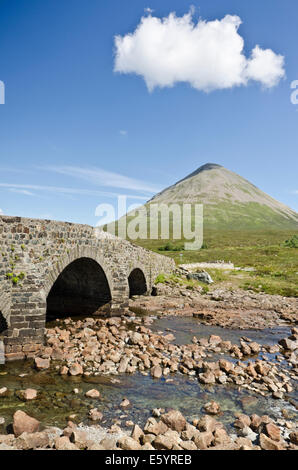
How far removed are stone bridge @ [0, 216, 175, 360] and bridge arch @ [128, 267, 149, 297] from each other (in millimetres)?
3916

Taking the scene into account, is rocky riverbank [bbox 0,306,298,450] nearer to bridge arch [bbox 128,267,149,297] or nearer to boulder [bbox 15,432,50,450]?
boulder [bbox 15,432,50,450]

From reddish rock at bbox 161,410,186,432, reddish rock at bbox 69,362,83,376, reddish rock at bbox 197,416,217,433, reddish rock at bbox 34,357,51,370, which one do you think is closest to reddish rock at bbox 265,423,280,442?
reddish rock at bbox 197,416,217,433

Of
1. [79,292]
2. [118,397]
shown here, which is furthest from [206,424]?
[79,292]

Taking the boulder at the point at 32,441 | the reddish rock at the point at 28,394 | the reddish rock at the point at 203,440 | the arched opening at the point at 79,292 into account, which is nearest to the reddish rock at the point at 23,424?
the boulder at the point at 32,441

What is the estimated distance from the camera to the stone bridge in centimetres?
1072

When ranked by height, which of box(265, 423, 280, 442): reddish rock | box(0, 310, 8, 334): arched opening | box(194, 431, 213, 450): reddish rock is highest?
box(0, 310, 8, 334): arched opening

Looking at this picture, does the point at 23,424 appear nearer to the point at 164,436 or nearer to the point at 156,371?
the point at 164,436

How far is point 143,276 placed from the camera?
81.9 feet

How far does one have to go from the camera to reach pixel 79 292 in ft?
63.3

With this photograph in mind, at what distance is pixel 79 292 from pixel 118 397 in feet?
37.7

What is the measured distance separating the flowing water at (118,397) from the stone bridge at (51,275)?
143 cm

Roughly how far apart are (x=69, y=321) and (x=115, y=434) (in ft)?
35.1
